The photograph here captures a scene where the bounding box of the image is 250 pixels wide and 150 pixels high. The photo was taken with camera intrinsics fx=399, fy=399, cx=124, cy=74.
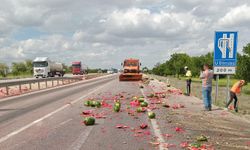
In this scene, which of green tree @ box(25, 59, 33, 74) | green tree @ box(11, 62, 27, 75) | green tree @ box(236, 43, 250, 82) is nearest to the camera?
green tree @ box(236, 43, 250, 82)

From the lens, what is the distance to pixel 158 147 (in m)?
8.55

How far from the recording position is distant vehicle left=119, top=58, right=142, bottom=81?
51.9 m

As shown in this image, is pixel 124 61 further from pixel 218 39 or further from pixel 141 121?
pixel 141 121

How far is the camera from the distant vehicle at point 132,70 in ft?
170

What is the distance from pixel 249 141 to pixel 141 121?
13.1 ft

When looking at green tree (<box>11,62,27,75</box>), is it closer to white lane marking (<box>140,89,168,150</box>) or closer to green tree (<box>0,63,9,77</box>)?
green tree (<box>0,63,9,77</box>)

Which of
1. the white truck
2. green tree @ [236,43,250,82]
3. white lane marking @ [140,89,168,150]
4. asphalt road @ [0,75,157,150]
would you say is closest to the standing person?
asphalt road @ [0,75,157,150]

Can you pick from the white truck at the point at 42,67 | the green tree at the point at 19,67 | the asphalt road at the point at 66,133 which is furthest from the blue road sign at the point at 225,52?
the green tree at the point at 19,67

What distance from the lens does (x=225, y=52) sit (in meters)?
19.3

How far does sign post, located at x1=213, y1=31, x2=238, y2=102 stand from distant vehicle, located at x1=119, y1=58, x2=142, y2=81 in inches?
1278

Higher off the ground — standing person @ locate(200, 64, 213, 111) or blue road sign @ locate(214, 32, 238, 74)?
blue road sign @ locate(214, 32, 238, 74)

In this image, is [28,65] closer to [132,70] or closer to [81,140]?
[132,70]

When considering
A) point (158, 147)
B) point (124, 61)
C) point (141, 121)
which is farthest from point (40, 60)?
point (158, 147)

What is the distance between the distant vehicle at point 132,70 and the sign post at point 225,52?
107 feet
